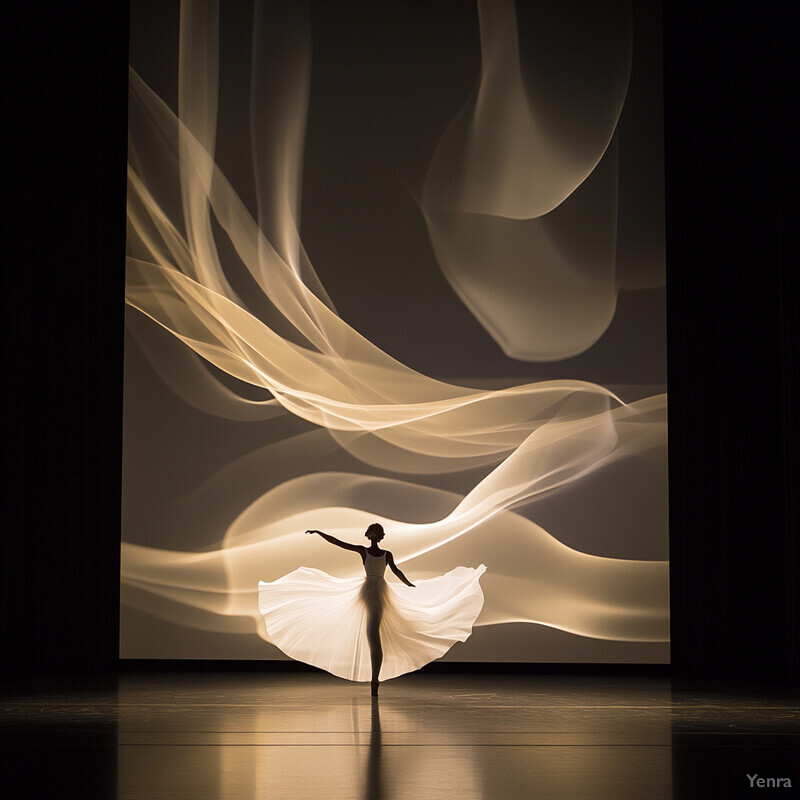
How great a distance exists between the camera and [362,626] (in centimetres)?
587

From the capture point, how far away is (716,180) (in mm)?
7090

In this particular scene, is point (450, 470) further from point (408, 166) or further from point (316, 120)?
point (316, 120)

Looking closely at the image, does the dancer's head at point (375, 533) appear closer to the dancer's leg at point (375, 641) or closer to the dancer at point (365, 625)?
the dancer at point (365, 625)

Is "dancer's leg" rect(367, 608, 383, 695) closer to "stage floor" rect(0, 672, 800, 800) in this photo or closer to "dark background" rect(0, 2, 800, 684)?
"stage floor" rect(0, 672, 800, 800)

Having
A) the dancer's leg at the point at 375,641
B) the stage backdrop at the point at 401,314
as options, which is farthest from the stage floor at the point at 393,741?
A: the stage backdrop at the point at 401,314

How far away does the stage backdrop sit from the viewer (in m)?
6.91

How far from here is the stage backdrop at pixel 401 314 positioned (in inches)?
272

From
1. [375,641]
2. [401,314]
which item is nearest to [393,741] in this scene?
[375,641]

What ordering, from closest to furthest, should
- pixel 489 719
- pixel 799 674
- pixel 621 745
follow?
pixel 621 745 < pixel 489 719 < pixel 799 674

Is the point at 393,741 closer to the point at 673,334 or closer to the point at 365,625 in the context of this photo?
the point at 365,625

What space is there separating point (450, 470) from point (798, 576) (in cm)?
244

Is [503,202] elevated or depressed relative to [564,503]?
elevated

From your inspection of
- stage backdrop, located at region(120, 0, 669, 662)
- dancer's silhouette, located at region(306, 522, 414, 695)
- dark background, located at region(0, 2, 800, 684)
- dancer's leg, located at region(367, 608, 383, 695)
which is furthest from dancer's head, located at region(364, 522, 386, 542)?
dark background, located at region(0, 2, 800, 684)

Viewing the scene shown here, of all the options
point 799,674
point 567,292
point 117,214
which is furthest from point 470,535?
point 117,214
